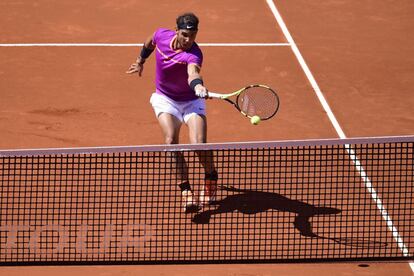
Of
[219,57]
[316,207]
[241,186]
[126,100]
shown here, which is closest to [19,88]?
[126,100]

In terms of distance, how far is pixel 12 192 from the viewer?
12.6 m

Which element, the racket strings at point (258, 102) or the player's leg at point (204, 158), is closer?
the racket strings at point (258, 102)

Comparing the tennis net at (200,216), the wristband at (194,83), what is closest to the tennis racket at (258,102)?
the tennis net at (200,216)

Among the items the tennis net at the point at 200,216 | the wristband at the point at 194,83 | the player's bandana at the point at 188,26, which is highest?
the player's bandana at the point at 188,26

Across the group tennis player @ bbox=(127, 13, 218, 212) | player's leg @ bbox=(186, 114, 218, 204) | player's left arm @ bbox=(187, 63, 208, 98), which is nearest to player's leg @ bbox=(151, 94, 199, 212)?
tennis player @ bbox=(127, 13, 218, 212)

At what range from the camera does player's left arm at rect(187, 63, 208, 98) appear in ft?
37.6

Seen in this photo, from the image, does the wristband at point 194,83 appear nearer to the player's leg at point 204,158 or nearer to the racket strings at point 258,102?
the racket strings at point 258,102

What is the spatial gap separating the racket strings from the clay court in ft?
5.95

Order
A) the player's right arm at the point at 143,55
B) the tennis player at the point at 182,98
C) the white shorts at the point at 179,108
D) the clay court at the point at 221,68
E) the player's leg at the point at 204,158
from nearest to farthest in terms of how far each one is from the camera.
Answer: the tennis player at the point at 182,98
the player's leg at the point at 204,158
the white shorts at the point at 179,108
the player's right arm at the point at 143,55
the clay court at the point at 221,68

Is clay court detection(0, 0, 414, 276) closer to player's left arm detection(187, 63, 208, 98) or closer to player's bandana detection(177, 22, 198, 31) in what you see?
player's left arm detection(187, 63, 208, 98)

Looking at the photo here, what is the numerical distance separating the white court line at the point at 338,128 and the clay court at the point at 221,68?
4cm

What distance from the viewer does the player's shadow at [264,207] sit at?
12305 mm

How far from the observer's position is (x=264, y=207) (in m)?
12.6

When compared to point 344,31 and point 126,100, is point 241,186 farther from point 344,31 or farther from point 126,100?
point 344,31
